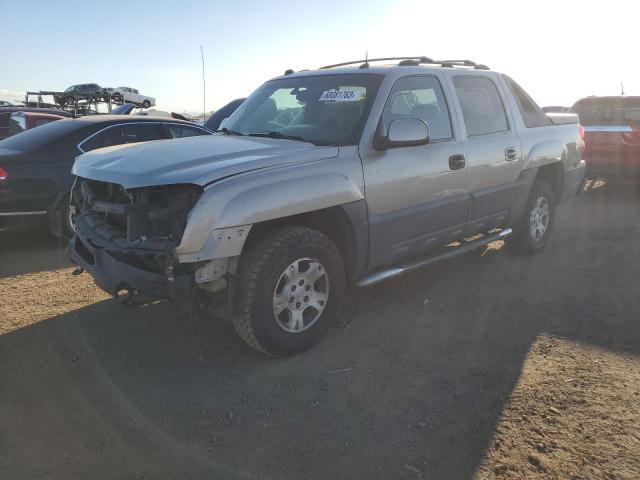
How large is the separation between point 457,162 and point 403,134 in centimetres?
89

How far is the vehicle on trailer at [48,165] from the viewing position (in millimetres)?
5516

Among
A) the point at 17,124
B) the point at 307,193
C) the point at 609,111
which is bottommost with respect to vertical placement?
the point at 307,193

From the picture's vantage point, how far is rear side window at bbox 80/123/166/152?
6.23 meters

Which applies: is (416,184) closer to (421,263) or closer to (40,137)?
(421,263)

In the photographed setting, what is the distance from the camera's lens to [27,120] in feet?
30.5

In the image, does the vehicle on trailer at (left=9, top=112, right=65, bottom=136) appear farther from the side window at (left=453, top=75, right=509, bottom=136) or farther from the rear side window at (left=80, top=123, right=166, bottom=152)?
the side window at (left=453, top=75, right=509, bottom=136)

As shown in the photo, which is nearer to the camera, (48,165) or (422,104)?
(422,104)

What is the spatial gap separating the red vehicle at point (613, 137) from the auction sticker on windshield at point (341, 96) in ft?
22.2

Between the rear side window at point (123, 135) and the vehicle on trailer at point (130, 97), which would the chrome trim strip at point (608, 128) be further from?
the vehicle on trailer at point (130, 97)

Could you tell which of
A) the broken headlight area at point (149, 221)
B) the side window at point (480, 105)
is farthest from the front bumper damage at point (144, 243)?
the side window at point (480, 105)

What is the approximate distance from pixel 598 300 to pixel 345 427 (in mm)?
2944

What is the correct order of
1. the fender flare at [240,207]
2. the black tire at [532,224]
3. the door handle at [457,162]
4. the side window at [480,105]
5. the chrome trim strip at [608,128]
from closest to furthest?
the fender flare at [240,207], the door handle at [457,162], the side window at [480,105], the black tire at [532,224], the chrome trim strip at [608,128]

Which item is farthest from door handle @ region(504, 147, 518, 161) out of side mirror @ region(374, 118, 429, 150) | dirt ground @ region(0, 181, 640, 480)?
side mirror @ region(374, 118, 429, 150)

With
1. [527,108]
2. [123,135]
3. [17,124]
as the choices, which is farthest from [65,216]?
[527,108]
